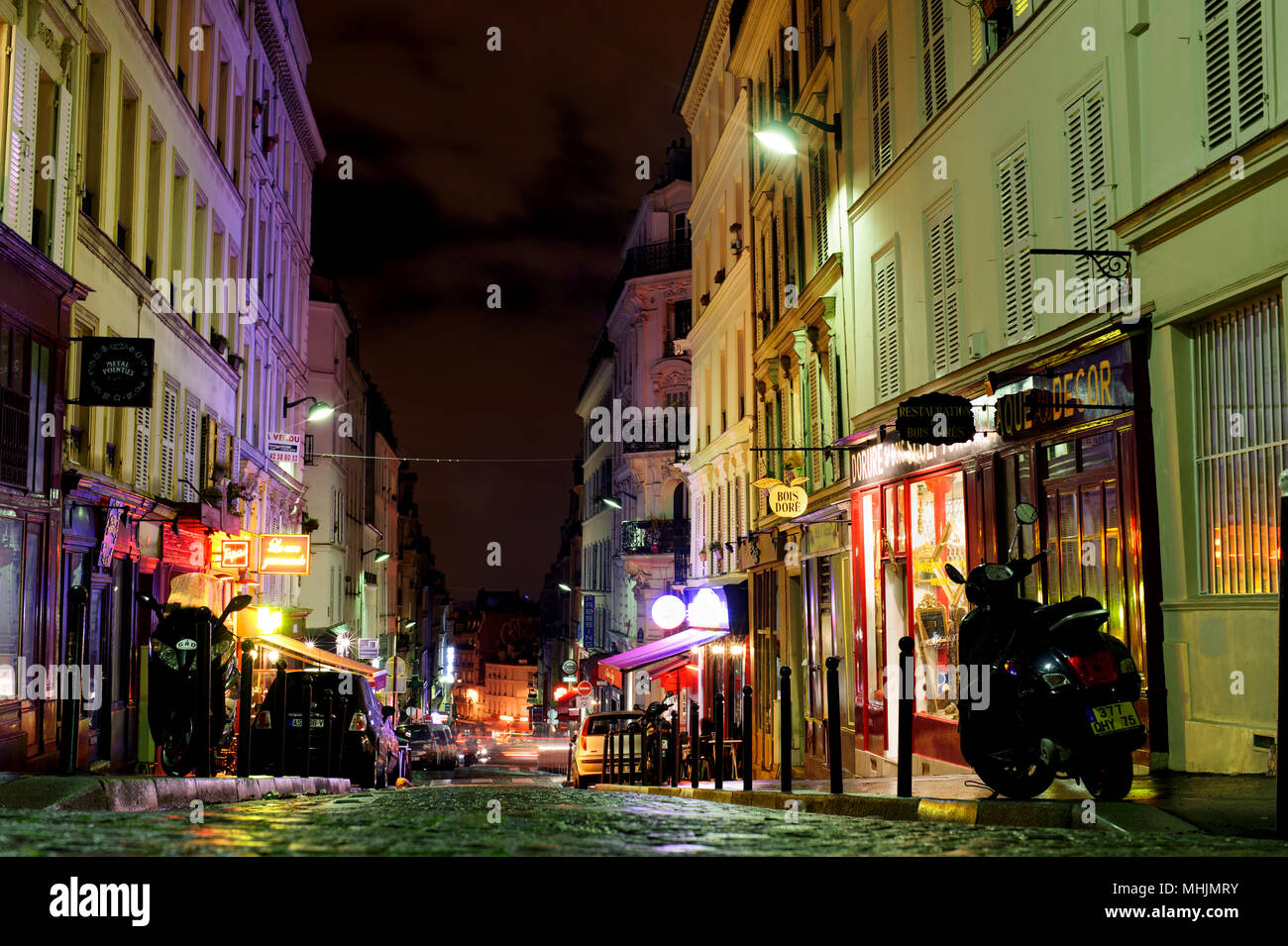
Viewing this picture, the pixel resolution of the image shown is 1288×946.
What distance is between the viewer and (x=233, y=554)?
24.7 metres

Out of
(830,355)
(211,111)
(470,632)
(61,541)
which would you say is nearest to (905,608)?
(830,355)

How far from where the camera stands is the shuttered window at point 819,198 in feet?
69.5

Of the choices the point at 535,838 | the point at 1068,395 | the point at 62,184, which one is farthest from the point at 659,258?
the point at 535,838

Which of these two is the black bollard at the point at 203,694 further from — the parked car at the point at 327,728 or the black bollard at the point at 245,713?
the parked car at the point at 327,728

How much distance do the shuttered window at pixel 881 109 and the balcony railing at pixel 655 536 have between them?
27666 millimetres

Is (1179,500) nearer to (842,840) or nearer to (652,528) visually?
(842,840)

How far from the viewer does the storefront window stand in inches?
593

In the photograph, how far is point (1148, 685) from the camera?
10219 millimetres

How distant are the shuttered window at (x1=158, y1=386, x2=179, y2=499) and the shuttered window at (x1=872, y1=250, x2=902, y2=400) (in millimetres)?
12526

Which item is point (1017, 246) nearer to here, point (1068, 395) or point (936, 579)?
point (1068, 395)

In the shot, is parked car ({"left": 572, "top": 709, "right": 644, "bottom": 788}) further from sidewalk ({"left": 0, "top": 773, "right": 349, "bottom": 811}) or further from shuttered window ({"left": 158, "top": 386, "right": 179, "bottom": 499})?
sidewalk ({"left": 0, "top": 773, "right": 349, "bottom": 811})

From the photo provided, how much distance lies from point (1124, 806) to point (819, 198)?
53.7 ft

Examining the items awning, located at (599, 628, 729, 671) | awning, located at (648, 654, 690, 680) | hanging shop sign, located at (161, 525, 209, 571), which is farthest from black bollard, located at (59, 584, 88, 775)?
awning, located at (648, 654, 690, 680)
